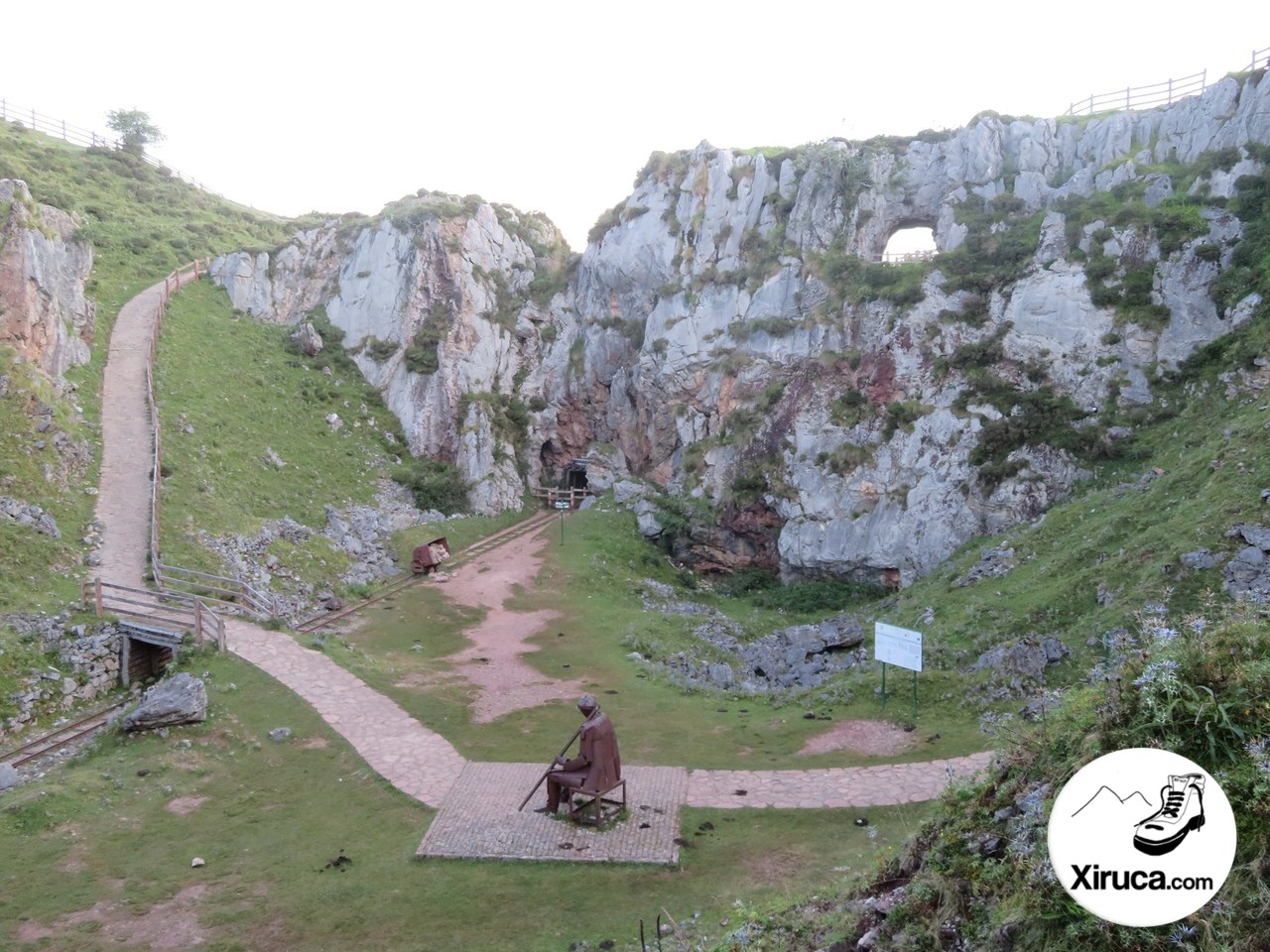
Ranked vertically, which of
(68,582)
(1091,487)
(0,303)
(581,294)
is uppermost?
(581,294)

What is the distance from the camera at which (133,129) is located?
65.7 meters

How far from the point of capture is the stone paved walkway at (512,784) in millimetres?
11375

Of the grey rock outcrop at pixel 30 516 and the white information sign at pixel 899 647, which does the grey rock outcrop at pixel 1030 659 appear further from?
the grey rock outcrop at pixel 30 516

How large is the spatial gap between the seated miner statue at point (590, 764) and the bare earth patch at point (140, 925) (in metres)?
5.06

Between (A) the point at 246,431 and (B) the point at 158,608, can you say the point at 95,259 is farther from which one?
(B) the point at 158,608

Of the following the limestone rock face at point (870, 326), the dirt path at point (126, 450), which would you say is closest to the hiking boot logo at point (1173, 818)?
the dirt path at point (126, 450)

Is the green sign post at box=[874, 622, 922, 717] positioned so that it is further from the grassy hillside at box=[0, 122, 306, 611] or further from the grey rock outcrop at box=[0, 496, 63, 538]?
the grey rock outcrop at box=[0, 496, 63, 538]

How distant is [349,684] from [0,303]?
2238 centimetres

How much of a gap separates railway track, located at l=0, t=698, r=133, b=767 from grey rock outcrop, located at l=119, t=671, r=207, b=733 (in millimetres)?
2921

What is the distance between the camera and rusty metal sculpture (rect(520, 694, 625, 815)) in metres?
11.7

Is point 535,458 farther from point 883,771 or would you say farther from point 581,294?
point 883,771

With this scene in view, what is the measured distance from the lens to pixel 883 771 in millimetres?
13336

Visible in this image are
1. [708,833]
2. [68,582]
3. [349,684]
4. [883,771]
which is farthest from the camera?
[68,582]

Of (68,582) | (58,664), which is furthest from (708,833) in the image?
(68,582)
